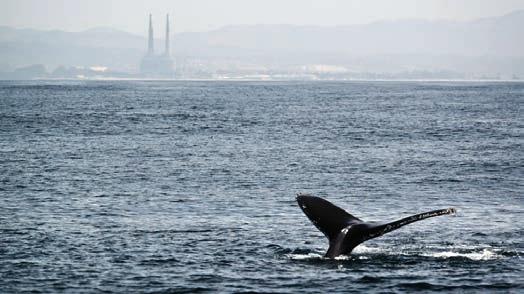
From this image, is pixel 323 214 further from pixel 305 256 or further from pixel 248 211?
pixel 248 211

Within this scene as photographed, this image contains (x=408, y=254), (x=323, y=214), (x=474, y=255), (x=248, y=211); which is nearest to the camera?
(x=323, y=214)

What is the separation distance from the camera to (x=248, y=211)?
3084 cm

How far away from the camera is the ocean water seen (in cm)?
2119

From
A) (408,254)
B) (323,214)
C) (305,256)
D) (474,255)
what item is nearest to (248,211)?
(305,256)

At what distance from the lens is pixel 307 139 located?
65.4 m

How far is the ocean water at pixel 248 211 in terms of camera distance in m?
21.2

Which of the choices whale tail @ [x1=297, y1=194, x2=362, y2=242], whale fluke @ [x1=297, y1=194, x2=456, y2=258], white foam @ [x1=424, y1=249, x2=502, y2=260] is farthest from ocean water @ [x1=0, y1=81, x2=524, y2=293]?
whale tail @ [x1=297, y1=194, x2=362, y2=242]

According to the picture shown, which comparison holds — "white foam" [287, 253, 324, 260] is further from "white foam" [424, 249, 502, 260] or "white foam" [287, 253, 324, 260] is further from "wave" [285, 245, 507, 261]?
"white foam" [424, 249, 502, 260]

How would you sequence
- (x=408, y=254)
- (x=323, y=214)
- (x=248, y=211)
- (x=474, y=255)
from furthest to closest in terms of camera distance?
(x=248, y=211), (x=408, y=254), (x=474, y=255), (x=323, y=214)

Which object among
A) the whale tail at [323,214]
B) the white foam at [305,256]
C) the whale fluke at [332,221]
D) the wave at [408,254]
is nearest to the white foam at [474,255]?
the wave at [408,254]

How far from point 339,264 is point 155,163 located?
1048 inches

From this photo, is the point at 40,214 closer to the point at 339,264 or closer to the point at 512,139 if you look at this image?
the point at 339,264

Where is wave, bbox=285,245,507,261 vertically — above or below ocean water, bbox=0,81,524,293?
above

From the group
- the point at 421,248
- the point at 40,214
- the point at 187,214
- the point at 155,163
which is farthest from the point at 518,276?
the point at 155,163
